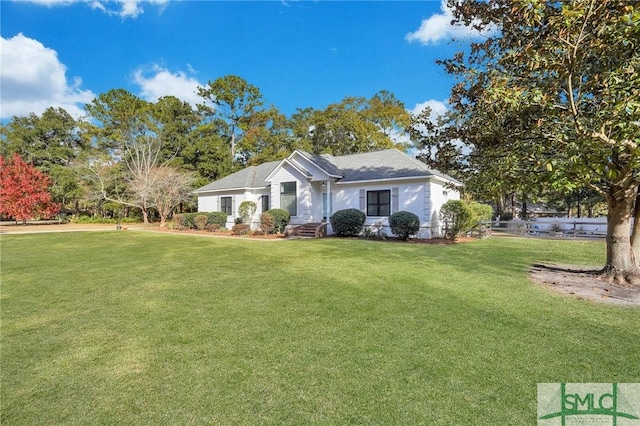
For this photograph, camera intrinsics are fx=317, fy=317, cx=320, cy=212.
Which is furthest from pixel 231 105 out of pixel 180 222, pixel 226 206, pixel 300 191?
pixel 300 191

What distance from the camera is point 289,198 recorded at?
19703mm

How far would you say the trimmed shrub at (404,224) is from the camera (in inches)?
583

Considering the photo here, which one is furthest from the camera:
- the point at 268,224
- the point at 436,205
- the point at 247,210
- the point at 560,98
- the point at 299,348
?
the point at 247,210

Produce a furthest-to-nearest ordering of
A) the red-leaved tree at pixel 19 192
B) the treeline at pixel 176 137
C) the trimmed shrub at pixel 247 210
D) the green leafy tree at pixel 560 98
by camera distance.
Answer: the treeline at pixel 176 137
the red-leaved tree at pixel 19 192
the trimmed shrub at pixel 247 210
the green leafy tree at pixel 560 98

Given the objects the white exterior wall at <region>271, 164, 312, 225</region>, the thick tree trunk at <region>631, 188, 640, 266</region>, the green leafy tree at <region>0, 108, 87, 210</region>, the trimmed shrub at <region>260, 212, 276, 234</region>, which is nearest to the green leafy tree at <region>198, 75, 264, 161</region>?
the green leafy tree at <region>0, 108, 87, 210</region>

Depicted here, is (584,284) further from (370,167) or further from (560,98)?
(370,167)

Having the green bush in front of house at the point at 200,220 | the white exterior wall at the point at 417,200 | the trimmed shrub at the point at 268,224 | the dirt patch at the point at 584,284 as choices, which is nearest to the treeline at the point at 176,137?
the green bush in front of house at the point at 200,220

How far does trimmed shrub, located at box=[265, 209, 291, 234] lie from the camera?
744 inches

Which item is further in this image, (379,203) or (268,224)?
(268,224)

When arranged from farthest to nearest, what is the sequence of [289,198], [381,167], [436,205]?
[289,198]
[381,167]
[436,205]

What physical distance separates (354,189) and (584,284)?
38.9ft

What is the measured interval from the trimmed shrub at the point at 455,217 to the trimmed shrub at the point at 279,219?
8786mm

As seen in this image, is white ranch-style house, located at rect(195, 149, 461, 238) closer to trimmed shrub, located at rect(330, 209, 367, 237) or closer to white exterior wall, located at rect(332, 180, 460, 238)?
white exterior wall, located at rect(332, 180, 460, 238)

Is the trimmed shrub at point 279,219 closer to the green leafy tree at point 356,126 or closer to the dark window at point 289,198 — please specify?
the dark window at point 289,198
